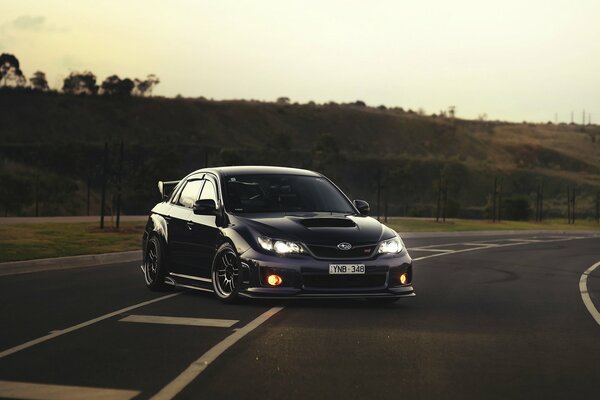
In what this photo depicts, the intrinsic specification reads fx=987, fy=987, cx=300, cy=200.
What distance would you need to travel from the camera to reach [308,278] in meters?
11.6

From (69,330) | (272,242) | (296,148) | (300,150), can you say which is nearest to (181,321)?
(69,330)

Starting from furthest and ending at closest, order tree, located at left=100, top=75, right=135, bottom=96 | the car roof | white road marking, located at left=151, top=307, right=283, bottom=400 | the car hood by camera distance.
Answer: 1. tree, located at left=100, top=75, right=135, bottom=96
2. the car roof
3. the car hood
4. white road marking, located at left=151, top=307, right=283, bottom=400

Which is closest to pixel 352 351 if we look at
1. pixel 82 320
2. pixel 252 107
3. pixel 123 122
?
pixel 82 320

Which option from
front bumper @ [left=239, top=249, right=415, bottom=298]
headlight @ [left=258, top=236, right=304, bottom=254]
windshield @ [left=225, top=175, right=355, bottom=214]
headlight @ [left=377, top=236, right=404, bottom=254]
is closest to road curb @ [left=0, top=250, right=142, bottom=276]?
windshield @ [left=225, top=175, right=355, bottom=214]

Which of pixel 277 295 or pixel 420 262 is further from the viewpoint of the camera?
pixel 420 262

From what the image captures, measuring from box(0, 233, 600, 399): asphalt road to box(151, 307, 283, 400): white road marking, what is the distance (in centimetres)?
2

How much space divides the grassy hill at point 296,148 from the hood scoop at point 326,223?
25.6 m

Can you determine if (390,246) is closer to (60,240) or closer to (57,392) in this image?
(57,392)

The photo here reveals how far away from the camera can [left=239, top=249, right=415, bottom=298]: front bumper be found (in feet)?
37.8

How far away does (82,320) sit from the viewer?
10.9 meters

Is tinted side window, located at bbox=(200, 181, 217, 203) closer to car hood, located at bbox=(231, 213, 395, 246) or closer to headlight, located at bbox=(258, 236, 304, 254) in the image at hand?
car hood, located at bbox=(231, 213, 395, 246)

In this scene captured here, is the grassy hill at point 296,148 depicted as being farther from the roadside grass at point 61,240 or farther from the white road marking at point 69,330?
the white road marking at point 69,330

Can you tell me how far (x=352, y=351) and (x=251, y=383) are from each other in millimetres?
1758

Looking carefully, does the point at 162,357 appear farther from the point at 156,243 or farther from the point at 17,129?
the point at 17,129
